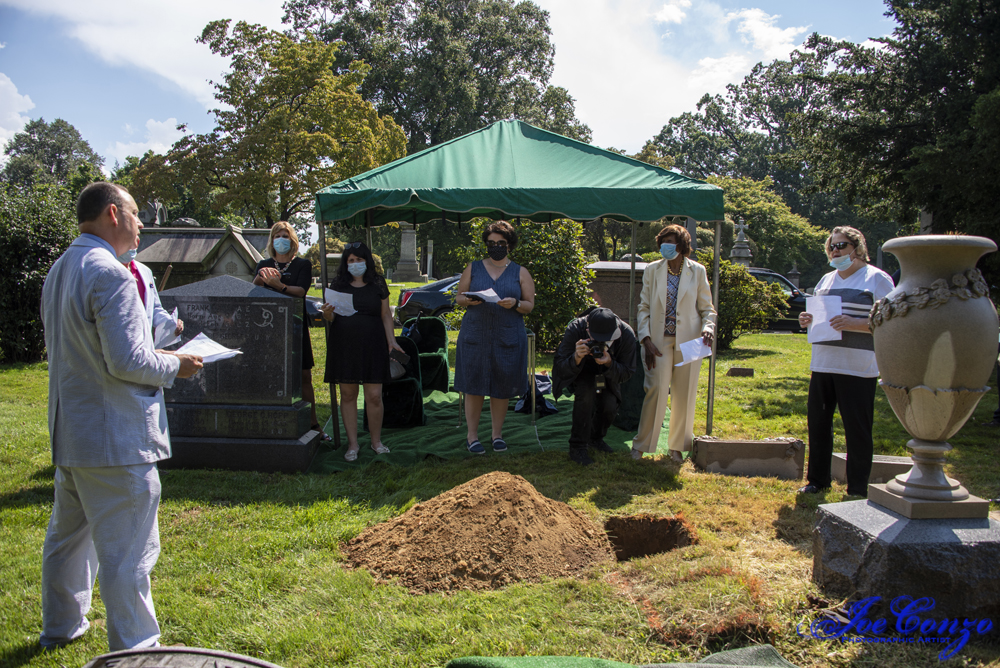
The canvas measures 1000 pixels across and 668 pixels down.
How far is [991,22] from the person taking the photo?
849 centimetres

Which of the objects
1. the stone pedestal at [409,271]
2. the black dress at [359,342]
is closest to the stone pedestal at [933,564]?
the black dress at [359,342]

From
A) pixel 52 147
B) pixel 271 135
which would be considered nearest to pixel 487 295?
pixel 271 135

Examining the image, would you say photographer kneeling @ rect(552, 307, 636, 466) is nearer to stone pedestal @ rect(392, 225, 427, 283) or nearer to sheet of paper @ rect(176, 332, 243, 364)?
sheet of paper @ rect(176, 332, 243, 364)

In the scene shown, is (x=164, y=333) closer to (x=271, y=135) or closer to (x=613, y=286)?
(x=613, y=286)

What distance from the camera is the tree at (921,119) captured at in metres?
7.93

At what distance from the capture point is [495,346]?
5.56 meters

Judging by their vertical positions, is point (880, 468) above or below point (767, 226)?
below

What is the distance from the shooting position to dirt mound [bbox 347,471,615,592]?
3.26 m

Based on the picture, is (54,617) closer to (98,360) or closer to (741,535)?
(98,360)

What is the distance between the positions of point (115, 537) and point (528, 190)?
4255 millimetres

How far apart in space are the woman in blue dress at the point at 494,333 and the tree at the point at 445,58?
2946 centimetres

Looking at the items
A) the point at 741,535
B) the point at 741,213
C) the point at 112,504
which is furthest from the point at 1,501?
the point at 741,213

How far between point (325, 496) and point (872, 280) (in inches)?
157

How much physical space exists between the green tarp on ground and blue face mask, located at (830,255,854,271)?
227 cm
